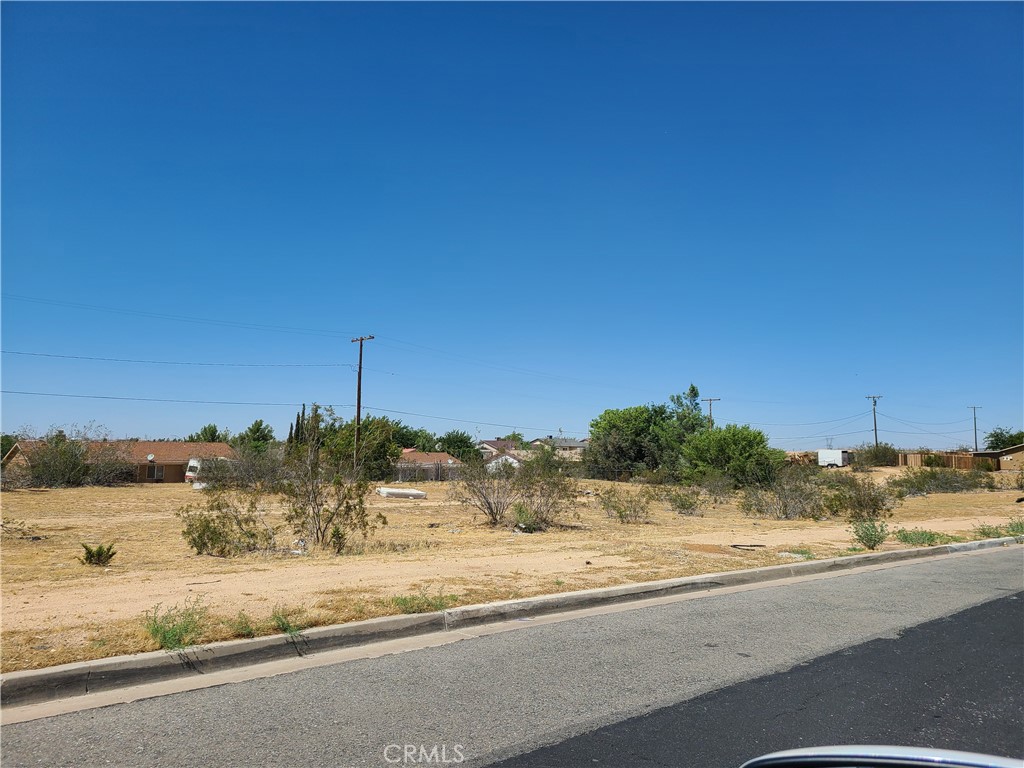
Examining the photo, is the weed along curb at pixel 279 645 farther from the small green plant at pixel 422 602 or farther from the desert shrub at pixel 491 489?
the desert shrub at pixel 491 489

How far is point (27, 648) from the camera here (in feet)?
19.4

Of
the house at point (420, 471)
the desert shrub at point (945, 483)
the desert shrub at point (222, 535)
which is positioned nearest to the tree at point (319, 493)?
the desert shrub at point (222, 535)

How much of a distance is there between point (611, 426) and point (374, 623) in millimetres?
68664

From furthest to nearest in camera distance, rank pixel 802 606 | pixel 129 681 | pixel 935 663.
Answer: pixel 802 606 < pixel 935 663 < pixel 129 681

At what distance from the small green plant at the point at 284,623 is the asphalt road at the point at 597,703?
0.75 m

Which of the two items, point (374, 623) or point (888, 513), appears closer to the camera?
point (374, 623)

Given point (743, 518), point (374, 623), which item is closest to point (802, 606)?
point (374, 623)

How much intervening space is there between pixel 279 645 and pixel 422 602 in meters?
1.83

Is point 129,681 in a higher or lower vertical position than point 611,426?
lower

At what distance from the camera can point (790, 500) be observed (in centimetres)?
2570

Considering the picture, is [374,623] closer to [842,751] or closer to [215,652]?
[215,652]

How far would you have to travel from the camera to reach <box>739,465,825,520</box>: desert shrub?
25.7 meters

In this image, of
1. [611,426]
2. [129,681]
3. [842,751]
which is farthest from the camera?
[611,426]

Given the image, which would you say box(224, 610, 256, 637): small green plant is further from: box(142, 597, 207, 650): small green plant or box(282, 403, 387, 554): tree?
box(282, 403, 387, 554): tree
